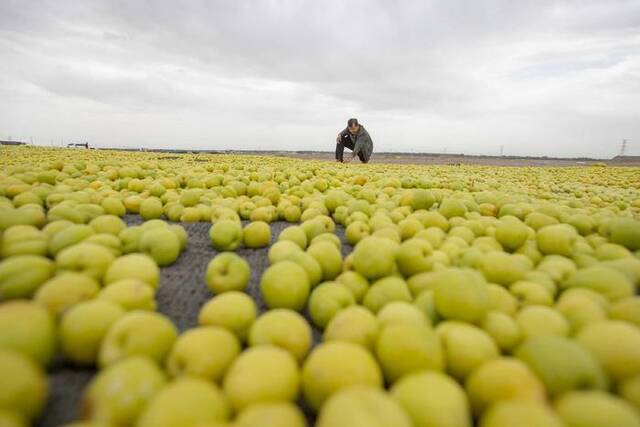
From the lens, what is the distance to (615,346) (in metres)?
1.39

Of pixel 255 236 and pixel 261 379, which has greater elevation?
pixel 255 236

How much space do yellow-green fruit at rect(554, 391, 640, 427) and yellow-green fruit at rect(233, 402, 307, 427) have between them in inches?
34.5

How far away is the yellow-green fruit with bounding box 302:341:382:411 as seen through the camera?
4.39 feet

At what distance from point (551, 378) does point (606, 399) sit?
0.18 meters

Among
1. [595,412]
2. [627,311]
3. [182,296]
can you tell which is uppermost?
[627,311]

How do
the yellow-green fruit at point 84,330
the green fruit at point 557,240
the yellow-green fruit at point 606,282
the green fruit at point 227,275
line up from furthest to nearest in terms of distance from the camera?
1. the green fruit at point 557,240
2. the green fruit at point 227,275
3. the yellow-green fruit at point 606,282
4. the yellow-green fruit at point 84,330

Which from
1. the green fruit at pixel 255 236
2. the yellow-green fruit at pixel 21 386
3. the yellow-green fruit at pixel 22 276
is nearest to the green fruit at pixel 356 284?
the green fruit at pixel 255 236

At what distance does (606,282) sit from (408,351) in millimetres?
1418

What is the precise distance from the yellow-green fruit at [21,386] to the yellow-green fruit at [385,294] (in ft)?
4.98

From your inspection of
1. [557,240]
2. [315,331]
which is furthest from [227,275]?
[557,240]

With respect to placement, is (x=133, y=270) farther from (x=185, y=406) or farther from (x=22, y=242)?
(x=185, y=406)

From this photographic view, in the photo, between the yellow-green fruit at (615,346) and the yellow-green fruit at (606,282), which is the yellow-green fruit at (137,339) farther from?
the yellow-green fruit at (606,282)

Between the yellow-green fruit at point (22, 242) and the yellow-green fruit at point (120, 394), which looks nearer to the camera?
the yellow-green fruit at point (120, 394)

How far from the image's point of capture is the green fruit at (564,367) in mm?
1273
